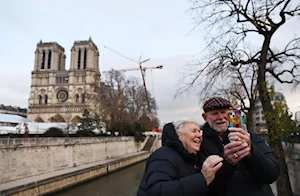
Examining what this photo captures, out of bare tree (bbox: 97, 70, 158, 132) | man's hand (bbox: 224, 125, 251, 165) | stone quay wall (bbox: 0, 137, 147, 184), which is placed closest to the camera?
man's hand (bbox: 224, 125, 251, 165)

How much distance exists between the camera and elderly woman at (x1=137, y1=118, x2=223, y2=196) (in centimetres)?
150

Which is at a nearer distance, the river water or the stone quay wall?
the stone quay wall

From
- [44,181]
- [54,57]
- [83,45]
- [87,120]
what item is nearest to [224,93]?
[44,181]

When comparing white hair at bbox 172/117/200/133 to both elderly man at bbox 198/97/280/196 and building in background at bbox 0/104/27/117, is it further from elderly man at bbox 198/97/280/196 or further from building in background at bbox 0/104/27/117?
building in background at bbox 0/104/27/117

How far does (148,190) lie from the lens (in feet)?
5.20

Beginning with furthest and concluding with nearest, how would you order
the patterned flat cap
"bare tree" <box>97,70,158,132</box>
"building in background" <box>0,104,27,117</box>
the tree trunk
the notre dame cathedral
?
"building in background" <box>0,104,27,117</box> < the notre dame cathedral < "bare tree" <box>97,70,158,132</box> < the tree trunk < the patterned flat cap

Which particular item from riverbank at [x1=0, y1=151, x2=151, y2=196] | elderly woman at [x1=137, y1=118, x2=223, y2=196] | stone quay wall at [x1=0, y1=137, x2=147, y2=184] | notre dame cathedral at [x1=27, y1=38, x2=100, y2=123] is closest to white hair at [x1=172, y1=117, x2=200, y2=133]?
elderly woman at [x1=137, y1=118, x2=223, y2=196]

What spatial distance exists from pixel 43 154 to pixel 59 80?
2106 inches

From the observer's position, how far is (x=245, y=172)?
1.88 meters

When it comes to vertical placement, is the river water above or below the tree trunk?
below

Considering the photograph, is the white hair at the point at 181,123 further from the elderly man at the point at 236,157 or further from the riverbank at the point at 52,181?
the riverbank at the point at 52,181

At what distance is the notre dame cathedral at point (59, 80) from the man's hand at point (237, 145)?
2272 inches

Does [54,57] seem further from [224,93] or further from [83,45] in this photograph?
[224,93]

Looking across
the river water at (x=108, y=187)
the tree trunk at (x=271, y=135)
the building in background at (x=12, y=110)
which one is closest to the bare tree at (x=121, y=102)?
the river water at (x=108, y=187)
